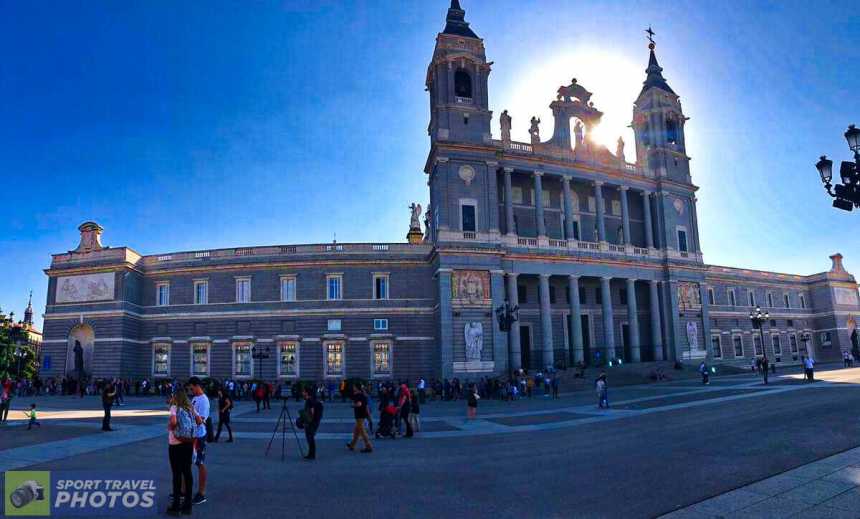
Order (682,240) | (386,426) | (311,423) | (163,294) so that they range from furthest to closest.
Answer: (682,240)
(163,294)
(386,426)
(311,423)

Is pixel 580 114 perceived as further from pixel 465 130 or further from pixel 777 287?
pixel 777 287

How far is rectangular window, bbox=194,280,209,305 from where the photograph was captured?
43.1m

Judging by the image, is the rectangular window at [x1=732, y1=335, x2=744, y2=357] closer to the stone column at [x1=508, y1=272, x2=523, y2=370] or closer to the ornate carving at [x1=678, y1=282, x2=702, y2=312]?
the ornate carving at [x1=678, y1=282, x2=702, y2=312]

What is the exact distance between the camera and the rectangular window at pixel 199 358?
1652 inches

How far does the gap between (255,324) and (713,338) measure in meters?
46.1

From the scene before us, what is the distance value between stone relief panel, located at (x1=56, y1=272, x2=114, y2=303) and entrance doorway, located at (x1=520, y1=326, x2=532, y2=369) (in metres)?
33.0

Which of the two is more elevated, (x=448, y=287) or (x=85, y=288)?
(x=85, y=288)

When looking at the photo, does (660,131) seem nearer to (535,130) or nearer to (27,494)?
(535,130)

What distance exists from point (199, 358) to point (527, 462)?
3684 cm

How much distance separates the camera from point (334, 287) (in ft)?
138

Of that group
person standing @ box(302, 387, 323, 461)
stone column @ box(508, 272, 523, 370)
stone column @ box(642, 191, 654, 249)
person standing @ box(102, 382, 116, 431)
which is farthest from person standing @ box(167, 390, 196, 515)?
stone column @ box(642, 191, 654, 249)

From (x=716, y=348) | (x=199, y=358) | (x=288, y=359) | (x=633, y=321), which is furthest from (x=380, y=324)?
(x=716, y=348)

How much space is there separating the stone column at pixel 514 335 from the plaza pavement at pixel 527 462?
18.7m

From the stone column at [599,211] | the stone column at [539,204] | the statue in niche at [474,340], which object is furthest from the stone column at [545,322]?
the stone column at [599,211]
